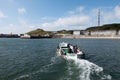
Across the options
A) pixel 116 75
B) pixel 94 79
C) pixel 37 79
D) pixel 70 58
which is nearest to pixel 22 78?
pixel 37 79

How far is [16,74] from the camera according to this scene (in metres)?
28.8

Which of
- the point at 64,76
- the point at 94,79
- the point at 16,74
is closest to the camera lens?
the point at 94,79

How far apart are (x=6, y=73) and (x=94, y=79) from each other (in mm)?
14292

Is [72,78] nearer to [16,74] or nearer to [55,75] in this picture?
[55,75]

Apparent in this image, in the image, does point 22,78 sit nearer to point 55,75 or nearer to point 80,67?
point 55,75

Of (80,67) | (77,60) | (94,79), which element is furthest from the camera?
(77,60)

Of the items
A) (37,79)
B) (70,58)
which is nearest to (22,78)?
(37,79)

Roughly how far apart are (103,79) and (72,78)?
4352mm

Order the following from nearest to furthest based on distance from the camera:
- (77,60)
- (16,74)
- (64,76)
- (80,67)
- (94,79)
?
1. (94,79)
2. (64,76)
3. (16,74)
4. (80,67)
5. (77,60)

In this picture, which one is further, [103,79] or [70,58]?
[70,58]

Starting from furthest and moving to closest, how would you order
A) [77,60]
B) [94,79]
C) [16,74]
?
[77,60] < [16,74] < [94,79]

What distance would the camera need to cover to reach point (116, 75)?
91.2 feet

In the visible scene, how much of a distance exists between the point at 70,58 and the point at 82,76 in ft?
48.4

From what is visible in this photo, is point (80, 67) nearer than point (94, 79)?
No
